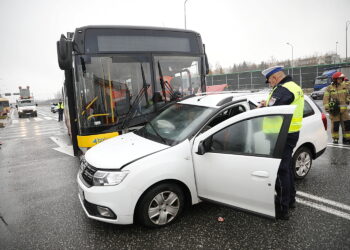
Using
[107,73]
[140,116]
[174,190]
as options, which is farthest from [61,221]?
[107,73]

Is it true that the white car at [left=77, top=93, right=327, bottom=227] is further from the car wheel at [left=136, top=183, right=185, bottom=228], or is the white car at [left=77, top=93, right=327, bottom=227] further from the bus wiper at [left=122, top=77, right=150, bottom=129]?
the bus wiper at [left=122, top=77, right=150, bottom=129]

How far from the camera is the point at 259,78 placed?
35812 millimetres

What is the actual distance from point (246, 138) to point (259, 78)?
1393 inches

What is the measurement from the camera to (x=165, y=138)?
337cm

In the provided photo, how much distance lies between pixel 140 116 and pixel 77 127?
1.27 metres

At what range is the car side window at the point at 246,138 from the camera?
9.46 ft

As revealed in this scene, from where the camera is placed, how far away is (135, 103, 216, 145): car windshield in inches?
129

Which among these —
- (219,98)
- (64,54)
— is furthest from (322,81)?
(64,54)

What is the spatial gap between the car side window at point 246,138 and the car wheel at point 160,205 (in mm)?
684

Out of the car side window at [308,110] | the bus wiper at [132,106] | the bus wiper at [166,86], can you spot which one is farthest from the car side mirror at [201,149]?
the bus wiper at [166,86]

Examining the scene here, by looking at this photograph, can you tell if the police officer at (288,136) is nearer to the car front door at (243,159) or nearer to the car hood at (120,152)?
the car front door at (243,159)

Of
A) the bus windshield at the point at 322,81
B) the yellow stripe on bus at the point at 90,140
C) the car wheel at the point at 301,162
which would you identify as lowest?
the car wheel at the point at 301,162

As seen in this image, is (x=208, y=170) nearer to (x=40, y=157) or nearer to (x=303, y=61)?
(x=40, y=157)

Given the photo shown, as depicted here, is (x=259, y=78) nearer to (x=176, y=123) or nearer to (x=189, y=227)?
(x=176, y=123)
